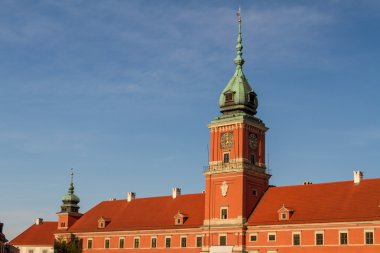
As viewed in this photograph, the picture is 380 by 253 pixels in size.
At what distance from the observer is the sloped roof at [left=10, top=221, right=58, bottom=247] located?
327 feet

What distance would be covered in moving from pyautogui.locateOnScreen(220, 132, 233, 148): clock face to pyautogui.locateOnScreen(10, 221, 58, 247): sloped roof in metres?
35.4

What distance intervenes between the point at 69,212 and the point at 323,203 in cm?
3946

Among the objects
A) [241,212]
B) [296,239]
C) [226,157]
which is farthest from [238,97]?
[296,239]

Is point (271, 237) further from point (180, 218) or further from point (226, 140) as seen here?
point (180, 218)

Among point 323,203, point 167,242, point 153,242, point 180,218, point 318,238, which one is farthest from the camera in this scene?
point 153,242

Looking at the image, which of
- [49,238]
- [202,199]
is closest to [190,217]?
[202,199]

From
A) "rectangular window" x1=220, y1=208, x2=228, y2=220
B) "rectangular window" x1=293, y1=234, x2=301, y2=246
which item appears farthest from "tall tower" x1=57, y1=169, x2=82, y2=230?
"rectangular window" x1=293, y1=234, x2=301, y2=246

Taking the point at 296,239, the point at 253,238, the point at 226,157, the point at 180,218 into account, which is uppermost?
the point at 226,157

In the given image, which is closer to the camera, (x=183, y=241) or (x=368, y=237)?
(x=368, y=237)

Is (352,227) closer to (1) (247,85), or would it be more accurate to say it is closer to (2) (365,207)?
(2) (365,207)

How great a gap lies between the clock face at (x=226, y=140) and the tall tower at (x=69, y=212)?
28713mm

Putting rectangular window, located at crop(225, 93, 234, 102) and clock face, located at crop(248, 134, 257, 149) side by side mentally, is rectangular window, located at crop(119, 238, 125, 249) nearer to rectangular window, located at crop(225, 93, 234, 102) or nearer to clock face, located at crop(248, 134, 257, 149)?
clock face, located at crop(248, 134, 257, 149)

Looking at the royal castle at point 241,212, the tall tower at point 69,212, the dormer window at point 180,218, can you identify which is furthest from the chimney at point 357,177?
the tall tower at point 69,212

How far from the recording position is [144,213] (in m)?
85.2
